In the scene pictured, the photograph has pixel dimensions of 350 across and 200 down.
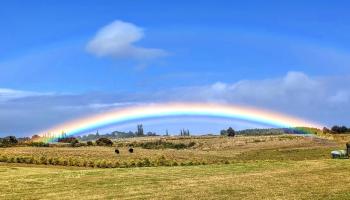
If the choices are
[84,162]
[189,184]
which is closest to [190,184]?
[189,184]

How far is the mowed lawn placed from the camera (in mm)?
21875

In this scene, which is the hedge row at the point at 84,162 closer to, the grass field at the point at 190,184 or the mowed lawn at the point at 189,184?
the grass field at the point at 190,184

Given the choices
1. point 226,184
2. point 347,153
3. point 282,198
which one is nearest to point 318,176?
point 226,184

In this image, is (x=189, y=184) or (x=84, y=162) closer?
(x=189, y=184)

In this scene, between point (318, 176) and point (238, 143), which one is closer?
point (318, 176)

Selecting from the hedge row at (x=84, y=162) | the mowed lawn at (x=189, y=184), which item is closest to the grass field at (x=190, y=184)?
the mowed lawn at (x=189, y=184)

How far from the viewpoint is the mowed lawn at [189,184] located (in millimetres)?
21875

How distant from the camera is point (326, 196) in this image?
71.3ft

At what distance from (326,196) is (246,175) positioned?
7.20 meters

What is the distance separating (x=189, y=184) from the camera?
2498 centimetres

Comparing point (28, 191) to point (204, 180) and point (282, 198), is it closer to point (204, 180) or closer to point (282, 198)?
point (204, 180)

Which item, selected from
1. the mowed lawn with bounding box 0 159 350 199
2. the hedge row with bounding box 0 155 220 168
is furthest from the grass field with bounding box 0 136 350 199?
the hedge row with bounding box 0 155 220 168

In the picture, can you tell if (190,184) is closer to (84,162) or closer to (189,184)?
(189,184)

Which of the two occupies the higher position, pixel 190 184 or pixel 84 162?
pixel 84 162
